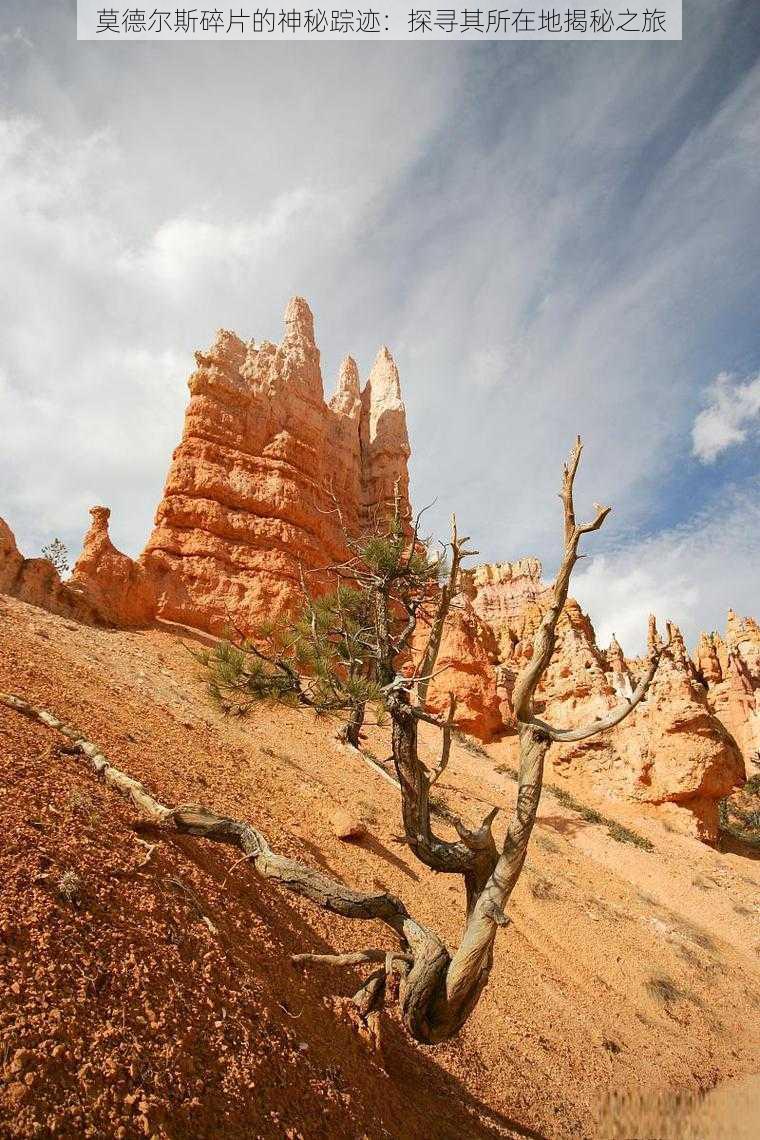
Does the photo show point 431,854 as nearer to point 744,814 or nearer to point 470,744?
point 470,744

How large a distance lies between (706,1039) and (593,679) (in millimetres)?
15220

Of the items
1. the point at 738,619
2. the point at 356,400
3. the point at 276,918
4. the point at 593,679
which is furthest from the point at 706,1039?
the point at 738,619

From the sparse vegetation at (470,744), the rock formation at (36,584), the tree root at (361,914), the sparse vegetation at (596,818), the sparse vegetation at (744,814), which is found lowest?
the sparse vegetation at (744,814)

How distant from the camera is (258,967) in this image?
14.2 feet

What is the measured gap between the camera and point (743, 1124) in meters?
6.19

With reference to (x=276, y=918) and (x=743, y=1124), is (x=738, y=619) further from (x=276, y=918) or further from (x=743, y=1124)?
(x=276, y=918)

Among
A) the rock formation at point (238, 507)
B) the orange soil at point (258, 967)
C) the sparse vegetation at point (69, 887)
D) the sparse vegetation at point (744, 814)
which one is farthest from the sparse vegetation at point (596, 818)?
the sparse vegetation at point (69, 887)

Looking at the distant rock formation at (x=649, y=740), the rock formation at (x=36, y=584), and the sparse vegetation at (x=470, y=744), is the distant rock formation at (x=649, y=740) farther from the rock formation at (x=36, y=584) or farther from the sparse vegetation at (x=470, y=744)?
the rock formation at (x=36, y=584)

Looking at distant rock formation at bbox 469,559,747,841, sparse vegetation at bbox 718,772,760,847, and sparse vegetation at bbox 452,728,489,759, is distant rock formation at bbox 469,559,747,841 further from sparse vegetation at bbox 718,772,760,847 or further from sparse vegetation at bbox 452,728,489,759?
sparse vegetation at bbox 718,772,760,847

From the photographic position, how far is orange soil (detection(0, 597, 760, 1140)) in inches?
111

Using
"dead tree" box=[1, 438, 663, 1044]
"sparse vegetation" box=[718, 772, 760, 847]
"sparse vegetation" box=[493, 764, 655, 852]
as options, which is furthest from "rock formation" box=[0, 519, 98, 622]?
"sparse vegetation" box=[718, 772, 760, 847]

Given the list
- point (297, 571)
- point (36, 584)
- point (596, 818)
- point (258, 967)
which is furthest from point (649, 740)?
point (36, 584)

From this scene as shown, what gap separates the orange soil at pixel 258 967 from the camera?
9.22ft

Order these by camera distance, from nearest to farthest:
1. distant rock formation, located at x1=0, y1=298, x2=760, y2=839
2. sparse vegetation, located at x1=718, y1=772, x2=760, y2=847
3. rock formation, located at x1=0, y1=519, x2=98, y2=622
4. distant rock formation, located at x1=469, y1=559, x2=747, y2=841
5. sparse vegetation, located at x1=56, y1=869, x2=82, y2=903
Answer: sparse vegetation, located at x1=56, y1=869, x2=82, y2=903, rock formation, located at x1=0, y1=519, x2=98, y2=622, distant rock formation, located at x1=469, y1=559, x2=747, y2=841, distant rock formation, located at x1=0, y1=298, x2=760, y2=839, sparse vegetation, located at x1=718, y1=772, x2=760, y2=847
